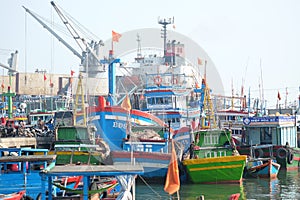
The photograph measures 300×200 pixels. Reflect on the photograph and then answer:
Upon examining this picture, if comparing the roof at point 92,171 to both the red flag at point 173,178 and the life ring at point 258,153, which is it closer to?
the red flag at point 173,178

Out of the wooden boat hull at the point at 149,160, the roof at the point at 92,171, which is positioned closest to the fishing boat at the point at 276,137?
the wooden boat hull at the point at 149,160

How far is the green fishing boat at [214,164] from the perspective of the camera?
2453cm

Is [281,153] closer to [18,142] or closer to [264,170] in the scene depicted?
[264,170]

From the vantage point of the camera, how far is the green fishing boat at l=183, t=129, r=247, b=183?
2453cm

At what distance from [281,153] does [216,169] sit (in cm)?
833

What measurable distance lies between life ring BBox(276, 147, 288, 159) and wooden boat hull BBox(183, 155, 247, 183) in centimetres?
729

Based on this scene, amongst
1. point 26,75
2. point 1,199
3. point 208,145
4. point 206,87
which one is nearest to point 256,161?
point 208,145

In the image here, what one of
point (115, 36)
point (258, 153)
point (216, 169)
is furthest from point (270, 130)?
point (115, 36)

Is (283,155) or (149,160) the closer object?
(149,160)

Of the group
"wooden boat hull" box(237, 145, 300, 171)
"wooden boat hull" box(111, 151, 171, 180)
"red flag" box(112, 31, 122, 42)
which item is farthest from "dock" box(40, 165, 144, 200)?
"wooden boat hull" box(237, 145, 300, 171)

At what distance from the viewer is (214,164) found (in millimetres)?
24547

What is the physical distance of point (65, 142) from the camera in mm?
26062

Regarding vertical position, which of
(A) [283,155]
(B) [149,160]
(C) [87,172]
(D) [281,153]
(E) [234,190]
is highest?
(C) [87,172]

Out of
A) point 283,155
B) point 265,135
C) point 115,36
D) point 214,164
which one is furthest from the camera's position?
point 265,135
